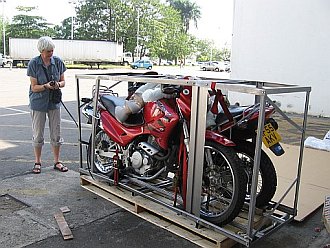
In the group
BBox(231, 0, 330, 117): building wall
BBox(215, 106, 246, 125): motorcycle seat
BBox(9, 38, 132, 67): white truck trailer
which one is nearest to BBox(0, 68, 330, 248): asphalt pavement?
BBox(215, 106, 246, 125): motorcycle seat

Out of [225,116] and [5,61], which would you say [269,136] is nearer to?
[225,116]

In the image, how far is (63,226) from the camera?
3.55 meters

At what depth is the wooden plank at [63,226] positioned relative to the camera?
3383 millimetres

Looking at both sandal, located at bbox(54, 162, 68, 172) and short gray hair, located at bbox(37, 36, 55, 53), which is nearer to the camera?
short gray hair, located at bbox(37, 36, 55, 53)

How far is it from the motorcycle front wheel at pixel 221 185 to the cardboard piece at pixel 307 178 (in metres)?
0.94

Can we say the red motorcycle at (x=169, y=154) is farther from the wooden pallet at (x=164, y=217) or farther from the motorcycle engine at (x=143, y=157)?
the wooden pallet at (x=164, y=217)

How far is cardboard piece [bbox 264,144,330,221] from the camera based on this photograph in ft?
13.5

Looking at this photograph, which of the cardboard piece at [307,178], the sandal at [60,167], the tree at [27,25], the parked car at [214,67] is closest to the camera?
the cardboard piece at [307,178]

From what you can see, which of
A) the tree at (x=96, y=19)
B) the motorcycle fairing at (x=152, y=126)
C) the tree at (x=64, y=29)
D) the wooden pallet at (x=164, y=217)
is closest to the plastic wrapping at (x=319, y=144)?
the wooden pallet at (x=164, y=217)

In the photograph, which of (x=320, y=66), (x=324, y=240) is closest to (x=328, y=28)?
(x=320, y=66)

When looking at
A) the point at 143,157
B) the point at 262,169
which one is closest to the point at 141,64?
the point at 143,157

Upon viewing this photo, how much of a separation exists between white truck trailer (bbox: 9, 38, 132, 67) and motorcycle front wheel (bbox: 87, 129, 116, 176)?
35.1 meters

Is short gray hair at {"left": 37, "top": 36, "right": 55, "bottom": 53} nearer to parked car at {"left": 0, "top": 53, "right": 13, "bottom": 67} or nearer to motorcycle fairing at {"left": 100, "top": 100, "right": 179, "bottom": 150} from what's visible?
motorcycle fairing at {"left": 100, "top": 100, "right": 179, "bottom": 150}

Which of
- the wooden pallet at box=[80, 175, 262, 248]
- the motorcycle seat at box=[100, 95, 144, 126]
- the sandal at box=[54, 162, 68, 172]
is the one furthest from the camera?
the sandal at box=[54, 162, 68, 172]
